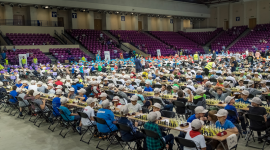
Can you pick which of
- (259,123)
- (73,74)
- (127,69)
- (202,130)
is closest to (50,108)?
(202,130)

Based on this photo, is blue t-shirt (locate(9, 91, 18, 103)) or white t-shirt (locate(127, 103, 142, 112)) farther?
blue t-shirt (locate(9, 91, 18, 103))

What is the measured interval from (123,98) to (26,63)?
644 inches

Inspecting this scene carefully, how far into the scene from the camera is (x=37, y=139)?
845cm

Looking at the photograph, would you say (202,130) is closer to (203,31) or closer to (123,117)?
(123,117)

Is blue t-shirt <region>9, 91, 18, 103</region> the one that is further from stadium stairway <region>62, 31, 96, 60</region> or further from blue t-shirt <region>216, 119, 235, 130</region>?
stadium stairway <region>62, 31, 96, 60</region>

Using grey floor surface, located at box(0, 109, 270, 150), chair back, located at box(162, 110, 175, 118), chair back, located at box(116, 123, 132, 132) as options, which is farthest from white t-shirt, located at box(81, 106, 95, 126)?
chair back, located at box(162, 110, 175, 118)

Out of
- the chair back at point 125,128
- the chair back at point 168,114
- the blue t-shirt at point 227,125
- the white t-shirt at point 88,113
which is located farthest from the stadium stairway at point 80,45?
the blue t-shirt at point 227,125

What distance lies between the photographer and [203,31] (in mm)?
48094

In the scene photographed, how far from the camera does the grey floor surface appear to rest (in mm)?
7695

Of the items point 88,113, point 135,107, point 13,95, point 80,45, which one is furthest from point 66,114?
point 80,45

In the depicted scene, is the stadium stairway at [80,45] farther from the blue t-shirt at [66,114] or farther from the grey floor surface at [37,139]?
the blue t-shirt at [66,114]

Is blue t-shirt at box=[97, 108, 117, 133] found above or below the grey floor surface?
above

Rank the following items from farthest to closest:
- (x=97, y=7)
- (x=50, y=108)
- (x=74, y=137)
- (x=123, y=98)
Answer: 1. (x=97, y=7)
2. (x=123, y=98)
3. (x=50, y=108)
4. (x=74, y=137)

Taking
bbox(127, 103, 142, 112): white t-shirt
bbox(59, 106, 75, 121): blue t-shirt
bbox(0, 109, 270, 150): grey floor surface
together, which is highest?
bbox(127, 103, 142, 112): white t-shirt
